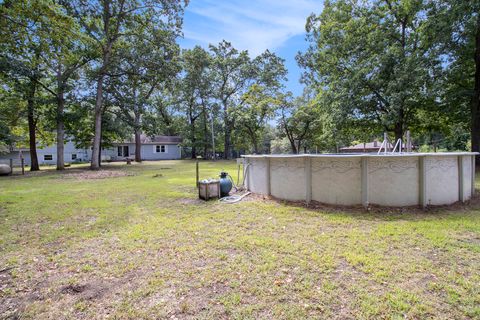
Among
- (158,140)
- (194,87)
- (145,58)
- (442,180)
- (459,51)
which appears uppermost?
(194,87)

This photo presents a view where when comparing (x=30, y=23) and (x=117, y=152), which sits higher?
(x=30, y=23)

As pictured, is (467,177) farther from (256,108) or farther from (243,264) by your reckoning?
(256,108)

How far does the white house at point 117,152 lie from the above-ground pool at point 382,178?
24737 mm

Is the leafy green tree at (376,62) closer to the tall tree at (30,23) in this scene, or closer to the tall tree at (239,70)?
the tall tree at (239,70)

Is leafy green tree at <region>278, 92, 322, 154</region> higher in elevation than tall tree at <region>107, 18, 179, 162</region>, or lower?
lower

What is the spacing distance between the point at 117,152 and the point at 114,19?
68.7 feet

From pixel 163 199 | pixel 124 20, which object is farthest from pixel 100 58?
pixel 163 199

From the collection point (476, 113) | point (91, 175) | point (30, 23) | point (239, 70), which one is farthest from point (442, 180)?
point (239, 70)

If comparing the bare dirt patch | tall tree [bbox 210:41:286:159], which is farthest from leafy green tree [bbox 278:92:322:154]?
the bare dirt patch

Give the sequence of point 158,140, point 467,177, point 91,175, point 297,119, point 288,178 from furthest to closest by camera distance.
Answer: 1. point 158,140
2. point 297,119
3. point 91,175
4. point 288,178
5. point 467,177

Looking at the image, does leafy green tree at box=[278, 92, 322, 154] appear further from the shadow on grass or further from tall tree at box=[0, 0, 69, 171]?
tall tree at box=[0, 0, 69, 171]

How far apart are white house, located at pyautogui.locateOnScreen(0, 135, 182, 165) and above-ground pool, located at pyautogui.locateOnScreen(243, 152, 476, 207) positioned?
81.2ft

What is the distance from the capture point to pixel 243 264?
308 centimetres

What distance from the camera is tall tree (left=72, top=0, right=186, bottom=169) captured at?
570 inches
